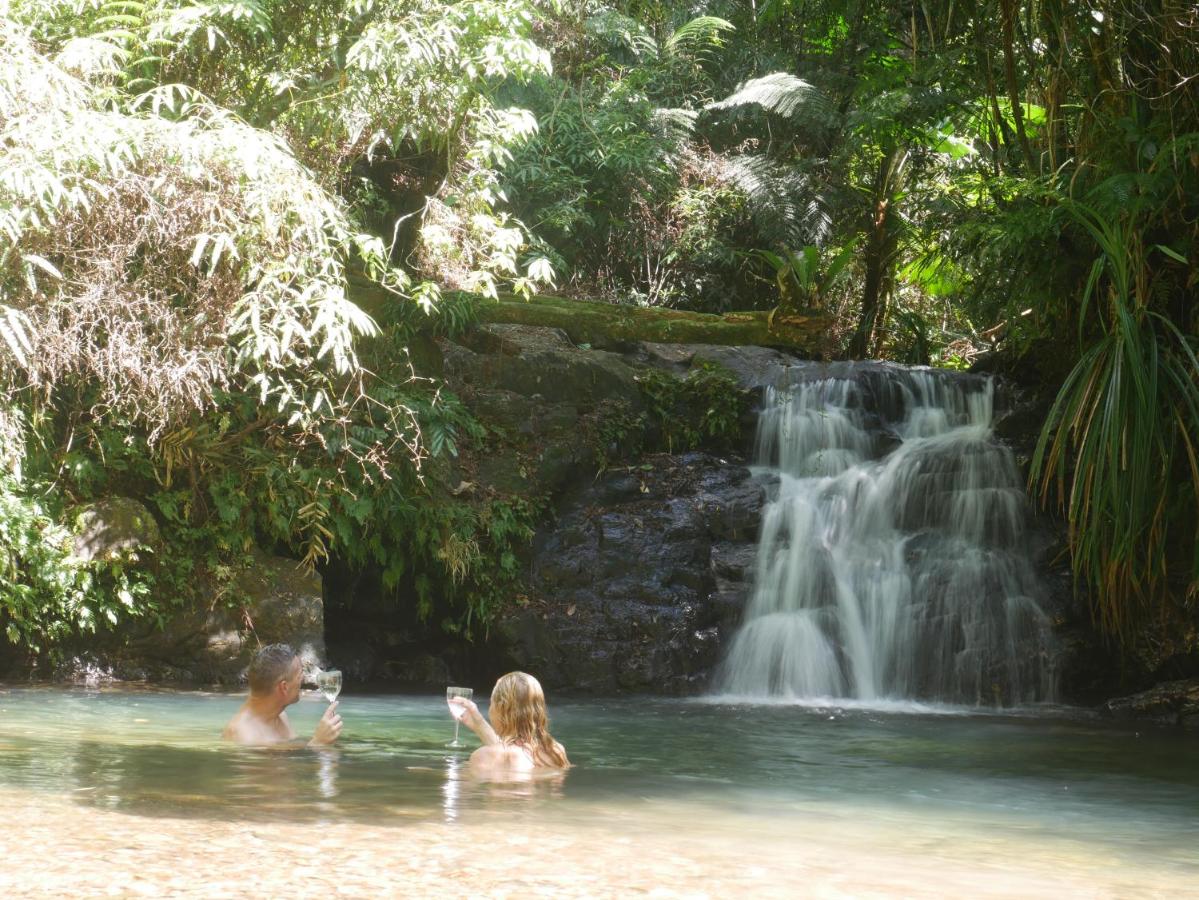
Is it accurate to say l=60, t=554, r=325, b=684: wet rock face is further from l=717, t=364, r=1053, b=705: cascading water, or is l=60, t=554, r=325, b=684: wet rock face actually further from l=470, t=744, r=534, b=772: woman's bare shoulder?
l=470, t=744, r=534, b=772: woman's bare shoulder

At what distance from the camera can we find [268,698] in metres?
6.54

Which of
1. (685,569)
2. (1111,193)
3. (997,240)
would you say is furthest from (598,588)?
(1111,193)

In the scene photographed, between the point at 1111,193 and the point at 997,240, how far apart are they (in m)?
0.97

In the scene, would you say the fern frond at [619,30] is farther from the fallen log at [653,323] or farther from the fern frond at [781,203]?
the fallen log at [653,323]

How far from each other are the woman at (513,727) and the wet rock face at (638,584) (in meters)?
4.78

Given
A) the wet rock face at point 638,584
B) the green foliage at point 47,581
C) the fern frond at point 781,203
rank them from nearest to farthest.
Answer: the green foliage at point 47,581 → the wet rock face at point 638,584 → the fern frond at point 781,203

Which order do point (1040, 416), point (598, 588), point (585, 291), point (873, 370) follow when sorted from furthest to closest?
point (585, 291) < point (873, 370) < point (1040, 416) < point (598, 588)

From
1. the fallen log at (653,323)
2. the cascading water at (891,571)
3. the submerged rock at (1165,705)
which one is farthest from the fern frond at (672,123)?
the submerged rock at (1165,705)

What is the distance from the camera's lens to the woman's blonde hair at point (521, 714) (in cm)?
587

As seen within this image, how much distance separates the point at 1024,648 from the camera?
10.5m

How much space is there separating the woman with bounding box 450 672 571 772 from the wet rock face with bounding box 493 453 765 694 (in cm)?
478

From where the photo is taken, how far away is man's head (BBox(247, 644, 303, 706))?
6.49 meters

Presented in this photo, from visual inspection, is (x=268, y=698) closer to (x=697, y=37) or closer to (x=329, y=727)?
(x=329, y=727)

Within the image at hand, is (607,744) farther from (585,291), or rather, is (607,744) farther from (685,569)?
(585,291)
